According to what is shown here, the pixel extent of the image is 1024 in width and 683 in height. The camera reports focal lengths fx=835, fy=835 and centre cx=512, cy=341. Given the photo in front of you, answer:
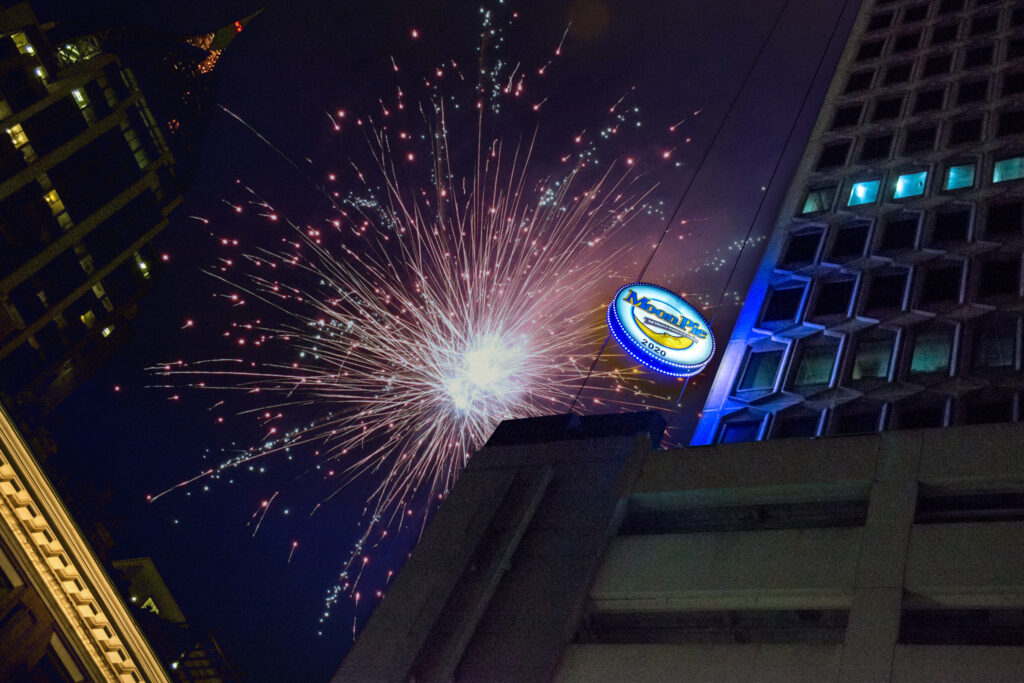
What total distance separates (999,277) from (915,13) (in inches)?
762

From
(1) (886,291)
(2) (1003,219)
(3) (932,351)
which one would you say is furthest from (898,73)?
(3) (932,351)

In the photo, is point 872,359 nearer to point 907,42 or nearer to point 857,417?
point 857,417

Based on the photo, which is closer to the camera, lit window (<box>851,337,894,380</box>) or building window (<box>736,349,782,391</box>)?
lit window (<box>851,337,894,380</box>)

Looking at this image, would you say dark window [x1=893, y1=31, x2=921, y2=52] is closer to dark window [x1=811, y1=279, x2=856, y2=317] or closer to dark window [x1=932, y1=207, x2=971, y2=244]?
dark window [x1=932, y1=207, x2=971, y2=244]

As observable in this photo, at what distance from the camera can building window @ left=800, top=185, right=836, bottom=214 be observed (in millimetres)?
28469

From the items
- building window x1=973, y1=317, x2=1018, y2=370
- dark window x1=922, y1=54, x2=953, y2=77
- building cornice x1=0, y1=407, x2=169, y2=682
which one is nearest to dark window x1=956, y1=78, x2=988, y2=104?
dark window x1=922, y1=54, x2=953, y2=77

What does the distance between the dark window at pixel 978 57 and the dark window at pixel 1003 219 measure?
30.5 ft

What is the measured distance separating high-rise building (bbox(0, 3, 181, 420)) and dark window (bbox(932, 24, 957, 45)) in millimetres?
42918

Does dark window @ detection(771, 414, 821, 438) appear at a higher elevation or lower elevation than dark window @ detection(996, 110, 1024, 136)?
lower

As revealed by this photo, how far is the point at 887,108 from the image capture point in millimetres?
31547

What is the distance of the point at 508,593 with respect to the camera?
1484 cm

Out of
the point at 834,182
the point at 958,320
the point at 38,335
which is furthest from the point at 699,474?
the point at 38,335

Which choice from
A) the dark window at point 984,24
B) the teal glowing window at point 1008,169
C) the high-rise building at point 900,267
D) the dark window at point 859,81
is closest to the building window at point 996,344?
the high-rise building at point 900,267

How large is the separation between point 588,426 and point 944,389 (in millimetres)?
9113
